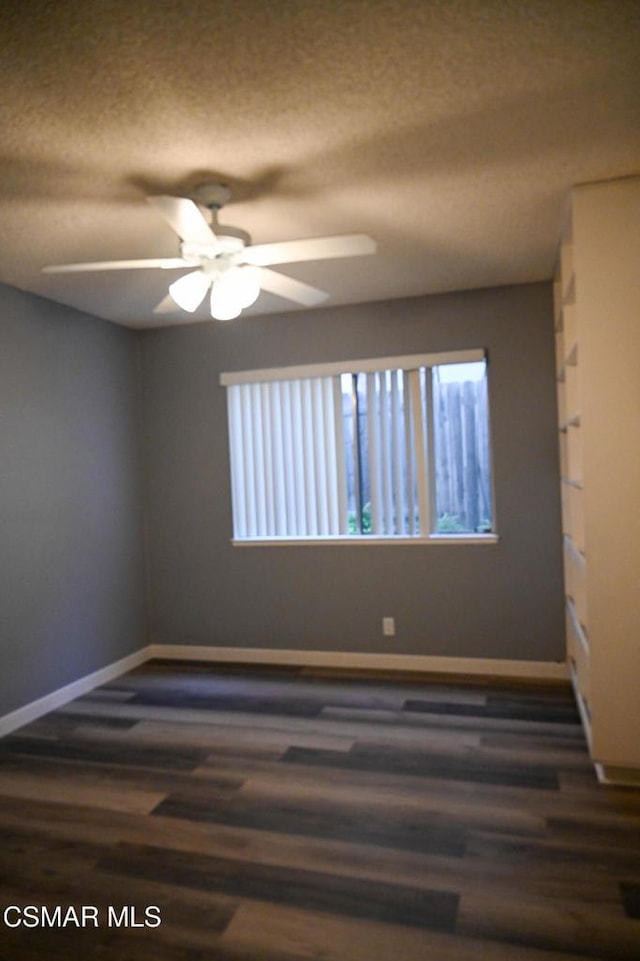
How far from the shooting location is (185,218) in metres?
1.87

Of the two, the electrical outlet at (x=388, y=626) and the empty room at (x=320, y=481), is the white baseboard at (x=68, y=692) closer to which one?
the empty room at (x=320, y=481)

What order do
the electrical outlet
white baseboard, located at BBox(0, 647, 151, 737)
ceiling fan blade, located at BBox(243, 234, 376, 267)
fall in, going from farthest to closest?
the electrical outlet
white baseboard, located at BBox(0, 647, 151, 737)
ceiling fan blade, located at BBox(243, 234, 376, 267)

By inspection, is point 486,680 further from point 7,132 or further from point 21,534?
point 7,132

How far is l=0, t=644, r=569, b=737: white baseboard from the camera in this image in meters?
3.58

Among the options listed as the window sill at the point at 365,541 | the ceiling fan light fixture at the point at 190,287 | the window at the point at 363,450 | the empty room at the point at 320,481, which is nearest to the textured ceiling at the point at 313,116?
the empty room at the point at 320,481

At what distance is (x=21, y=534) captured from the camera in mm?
3428

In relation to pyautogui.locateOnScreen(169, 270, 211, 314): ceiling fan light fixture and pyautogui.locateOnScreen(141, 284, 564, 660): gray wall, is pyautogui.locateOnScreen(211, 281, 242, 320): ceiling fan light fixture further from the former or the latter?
pyautogui.locateOnScreen(141, 284, 564, 660): gray wall

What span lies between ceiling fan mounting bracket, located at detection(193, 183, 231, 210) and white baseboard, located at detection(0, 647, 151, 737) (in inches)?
113

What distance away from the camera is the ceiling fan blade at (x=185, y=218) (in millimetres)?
1782

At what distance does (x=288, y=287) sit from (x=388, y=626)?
7.93 ft

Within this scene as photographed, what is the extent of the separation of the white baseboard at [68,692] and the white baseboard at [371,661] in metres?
0.23

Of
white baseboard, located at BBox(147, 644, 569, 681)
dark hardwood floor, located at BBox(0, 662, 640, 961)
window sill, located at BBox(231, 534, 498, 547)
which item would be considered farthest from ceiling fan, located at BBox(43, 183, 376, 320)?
white baseboard, located at BBox(147, 644, 569, 681)

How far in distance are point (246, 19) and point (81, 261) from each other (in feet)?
6.24

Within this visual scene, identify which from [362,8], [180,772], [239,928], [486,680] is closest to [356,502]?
[486,680]
